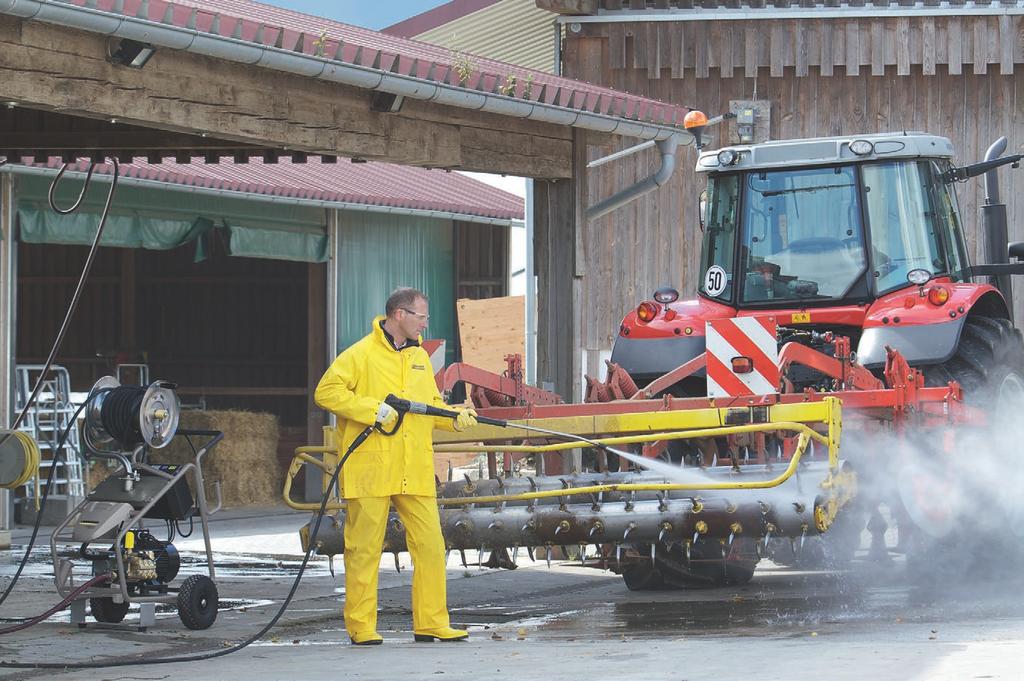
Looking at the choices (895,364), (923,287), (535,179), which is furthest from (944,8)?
(895,364)

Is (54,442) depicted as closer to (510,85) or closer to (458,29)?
(510,85)

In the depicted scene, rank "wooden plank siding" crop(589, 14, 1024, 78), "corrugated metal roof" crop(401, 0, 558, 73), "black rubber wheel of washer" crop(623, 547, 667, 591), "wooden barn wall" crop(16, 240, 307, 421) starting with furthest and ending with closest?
"wooden barn wall" crop(16, 240, 307, 421) → "corrugated metal roof" crop(401, 0, 558, 73) → "wooden plank siding" crop(589, 14, 1024, 78) → "black rubber wheel of washer" crop(623, 547, 667, 591)

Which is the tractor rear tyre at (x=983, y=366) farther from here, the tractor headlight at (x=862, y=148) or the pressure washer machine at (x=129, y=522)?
the pressure washer machine at (x=129, y=522)

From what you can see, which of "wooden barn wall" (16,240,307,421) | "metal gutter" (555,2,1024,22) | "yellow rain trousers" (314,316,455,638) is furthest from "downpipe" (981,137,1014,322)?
"wooden barn wall" (16,240,307,421)

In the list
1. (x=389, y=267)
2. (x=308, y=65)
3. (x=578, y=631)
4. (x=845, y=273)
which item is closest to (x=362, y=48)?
(x=308, y=65)

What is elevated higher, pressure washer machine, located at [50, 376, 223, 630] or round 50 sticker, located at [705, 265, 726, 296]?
round 50 sticker, located at [705, 265, 726, 296]

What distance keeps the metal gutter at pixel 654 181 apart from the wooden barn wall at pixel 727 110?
3797mm

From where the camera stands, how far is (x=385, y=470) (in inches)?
353

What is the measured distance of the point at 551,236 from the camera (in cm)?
1357

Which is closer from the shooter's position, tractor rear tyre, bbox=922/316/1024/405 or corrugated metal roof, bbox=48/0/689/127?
corrugated metal roof, bbox=48/0/689/127

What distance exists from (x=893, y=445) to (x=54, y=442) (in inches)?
382

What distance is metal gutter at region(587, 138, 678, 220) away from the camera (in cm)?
1402

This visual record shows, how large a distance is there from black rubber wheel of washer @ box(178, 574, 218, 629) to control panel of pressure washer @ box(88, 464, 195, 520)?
480 millimetres

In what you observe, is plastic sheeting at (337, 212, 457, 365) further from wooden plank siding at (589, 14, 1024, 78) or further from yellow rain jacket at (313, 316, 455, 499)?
yellow rain jacket at (313, 316, 455, 499)
